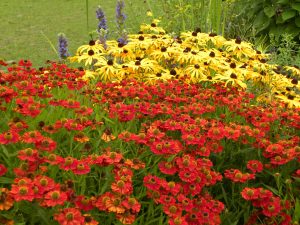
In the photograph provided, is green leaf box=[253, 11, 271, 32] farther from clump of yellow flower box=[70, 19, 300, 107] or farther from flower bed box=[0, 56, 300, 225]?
flower bed box=[0, 56, 300, 225]

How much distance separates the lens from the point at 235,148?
292 cm

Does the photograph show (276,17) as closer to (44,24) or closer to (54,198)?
(44,24)

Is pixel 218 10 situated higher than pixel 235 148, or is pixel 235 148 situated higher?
pixel 218 10

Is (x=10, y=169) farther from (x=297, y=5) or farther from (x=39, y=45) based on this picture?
(x=39, y=45)

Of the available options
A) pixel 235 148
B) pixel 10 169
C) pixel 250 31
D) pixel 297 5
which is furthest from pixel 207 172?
pixel 250 31

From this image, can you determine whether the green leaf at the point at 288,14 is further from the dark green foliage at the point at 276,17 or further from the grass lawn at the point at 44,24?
the grass lawn at the point at 44,24

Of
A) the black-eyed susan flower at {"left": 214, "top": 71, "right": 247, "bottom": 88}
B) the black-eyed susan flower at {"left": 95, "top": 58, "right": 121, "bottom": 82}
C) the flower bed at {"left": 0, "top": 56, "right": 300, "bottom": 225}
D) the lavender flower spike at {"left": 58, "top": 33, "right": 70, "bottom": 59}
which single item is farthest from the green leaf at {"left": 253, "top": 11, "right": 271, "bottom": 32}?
the flower bed at {"left": 0, "top": 56, "right": 300, "bottom": 225}

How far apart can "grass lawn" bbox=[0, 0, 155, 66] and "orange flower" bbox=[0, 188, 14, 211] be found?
208 inches

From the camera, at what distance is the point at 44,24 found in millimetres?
9383

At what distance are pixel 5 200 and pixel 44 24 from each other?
26.2 ft

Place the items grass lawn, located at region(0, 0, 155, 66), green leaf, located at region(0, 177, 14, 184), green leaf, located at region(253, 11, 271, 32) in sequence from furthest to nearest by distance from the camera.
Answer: grass lawn, located at region(0, 0, 155, 66) < green leaf, located at region(253, 11, 271, 32) < green leaf, located at region(0, 177, 14, 184)

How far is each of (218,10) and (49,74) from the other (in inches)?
110

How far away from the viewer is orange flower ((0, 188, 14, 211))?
180 cm

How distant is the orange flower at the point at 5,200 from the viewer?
180 cm
